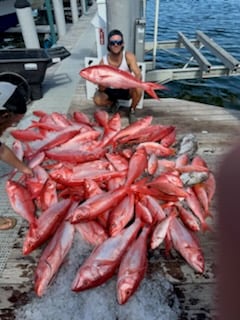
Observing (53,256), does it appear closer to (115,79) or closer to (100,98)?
(115,79)

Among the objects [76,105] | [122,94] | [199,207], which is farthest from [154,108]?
[199,207]

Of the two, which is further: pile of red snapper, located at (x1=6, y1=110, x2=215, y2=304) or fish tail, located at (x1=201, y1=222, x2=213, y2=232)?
fish tail, located at (x1=201, y1=222, x2=213, y2=232)

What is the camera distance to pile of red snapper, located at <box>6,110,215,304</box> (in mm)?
2469

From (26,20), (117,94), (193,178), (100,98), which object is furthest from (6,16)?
(193,178)

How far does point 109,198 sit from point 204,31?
1291cm

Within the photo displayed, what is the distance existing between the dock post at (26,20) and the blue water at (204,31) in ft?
10.4

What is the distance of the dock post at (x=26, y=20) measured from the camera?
709 cm

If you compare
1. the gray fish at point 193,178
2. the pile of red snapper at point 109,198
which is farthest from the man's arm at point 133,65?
the gray fish at point 193,178

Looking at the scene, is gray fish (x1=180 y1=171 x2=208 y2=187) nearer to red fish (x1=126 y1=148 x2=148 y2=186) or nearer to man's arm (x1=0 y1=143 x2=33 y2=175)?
red fish (x1=126 y1=148 x2=148 y2=186)

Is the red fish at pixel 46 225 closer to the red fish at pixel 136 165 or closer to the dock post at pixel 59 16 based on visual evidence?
the red fish at pixel 136 165

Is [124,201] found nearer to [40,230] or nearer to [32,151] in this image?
[40,230]

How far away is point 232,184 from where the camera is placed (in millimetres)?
572

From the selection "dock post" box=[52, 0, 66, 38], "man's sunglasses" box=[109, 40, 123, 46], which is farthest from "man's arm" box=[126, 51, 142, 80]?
"dock post" box=[52, 0, 66, 38]

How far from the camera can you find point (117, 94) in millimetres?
5074
